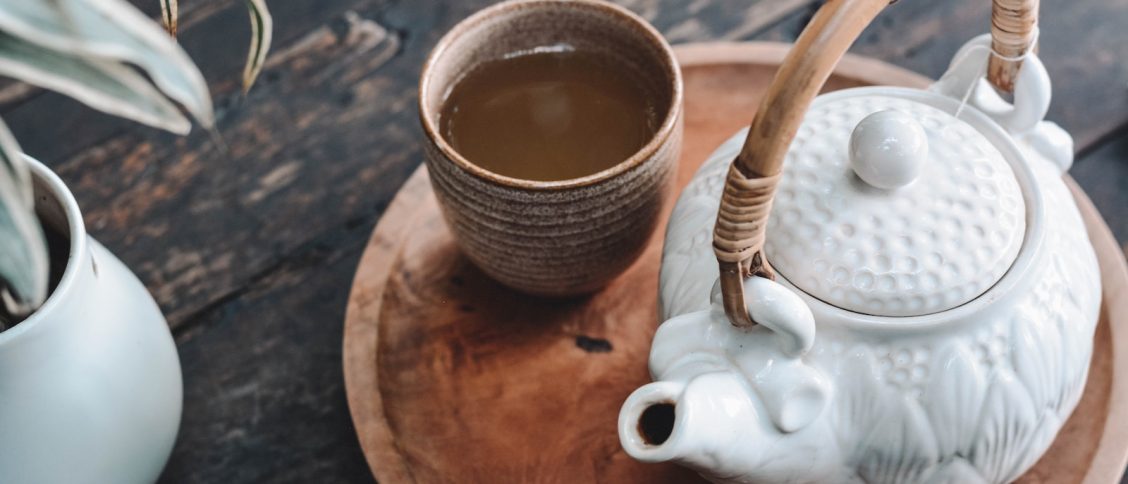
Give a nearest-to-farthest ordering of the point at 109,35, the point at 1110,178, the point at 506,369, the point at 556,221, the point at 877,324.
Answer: the point at 109,35
the point at 877,324
the point at 556,221
the point at 506,369
the point at 1110,178

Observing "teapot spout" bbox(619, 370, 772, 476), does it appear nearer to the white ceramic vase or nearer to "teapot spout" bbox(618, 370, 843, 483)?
"teapot spout" bbox(618, 370, 843, 483)

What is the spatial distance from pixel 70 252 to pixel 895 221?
1.54 ft

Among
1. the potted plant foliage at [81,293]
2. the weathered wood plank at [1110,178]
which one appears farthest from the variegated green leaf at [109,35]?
the weathered wood plank at [1110,178]

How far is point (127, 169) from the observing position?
0.91m

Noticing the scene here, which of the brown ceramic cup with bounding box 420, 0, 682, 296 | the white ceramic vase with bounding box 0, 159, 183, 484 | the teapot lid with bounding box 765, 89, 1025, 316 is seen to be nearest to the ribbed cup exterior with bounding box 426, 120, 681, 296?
the brown ceramic cup with bounding box 420, 0, 682, 296

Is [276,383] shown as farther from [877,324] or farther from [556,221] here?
[877,324]

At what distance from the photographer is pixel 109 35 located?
0.41 metres

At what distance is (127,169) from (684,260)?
58 cm

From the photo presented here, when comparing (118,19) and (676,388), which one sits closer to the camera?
(118,19)

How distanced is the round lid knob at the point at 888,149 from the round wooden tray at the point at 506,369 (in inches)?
11.0

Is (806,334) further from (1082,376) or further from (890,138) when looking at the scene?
(1082,376)

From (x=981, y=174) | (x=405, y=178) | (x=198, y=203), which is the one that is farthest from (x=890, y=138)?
(x=198, y=203)

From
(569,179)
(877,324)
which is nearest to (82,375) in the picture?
(569,179)

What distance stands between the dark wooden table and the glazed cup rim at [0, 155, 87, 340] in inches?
9.7
